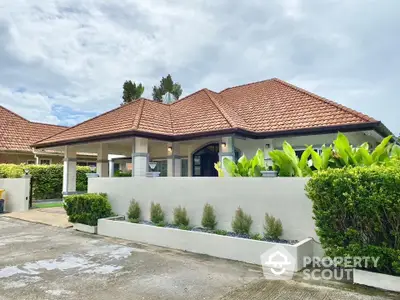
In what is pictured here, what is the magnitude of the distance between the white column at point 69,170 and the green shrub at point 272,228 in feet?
44.8

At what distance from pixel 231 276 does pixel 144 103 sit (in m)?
12.1

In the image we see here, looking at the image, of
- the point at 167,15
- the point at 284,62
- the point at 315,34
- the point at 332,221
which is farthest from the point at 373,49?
the point at 332,221

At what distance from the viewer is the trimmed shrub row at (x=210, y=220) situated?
733 centimetres

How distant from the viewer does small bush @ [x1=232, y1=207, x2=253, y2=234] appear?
7.80 meters

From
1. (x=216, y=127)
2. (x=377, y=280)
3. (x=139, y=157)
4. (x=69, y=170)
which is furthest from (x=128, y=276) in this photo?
(x=69, y=170)

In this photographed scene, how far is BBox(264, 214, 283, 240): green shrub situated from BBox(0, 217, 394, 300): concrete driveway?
44.0 inches

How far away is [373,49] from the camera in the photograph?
13867 mm

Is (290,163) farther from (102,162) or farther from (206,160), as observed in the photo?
(102,162)

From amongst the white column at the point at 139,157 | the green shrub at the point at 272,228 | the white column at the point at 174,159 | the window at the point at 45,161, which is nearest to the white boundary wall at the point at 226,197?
the green shrub at the point at 272,228

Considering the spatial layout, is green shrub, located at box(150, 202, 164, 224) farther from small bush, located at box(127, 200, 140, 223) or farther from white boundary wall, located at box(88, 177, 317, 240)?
small bush, located at box(127, 200, 140, 223)

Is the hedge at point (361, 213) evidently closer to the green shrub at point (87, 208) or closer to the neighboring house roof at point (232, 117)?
the neighboring house roof at point (232, 117)

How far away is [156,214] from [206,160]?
658cm

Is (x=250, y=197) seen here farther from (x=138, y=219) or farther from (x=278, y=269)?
(x=138, y=219)

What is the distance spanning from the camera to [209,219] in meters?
8.45
